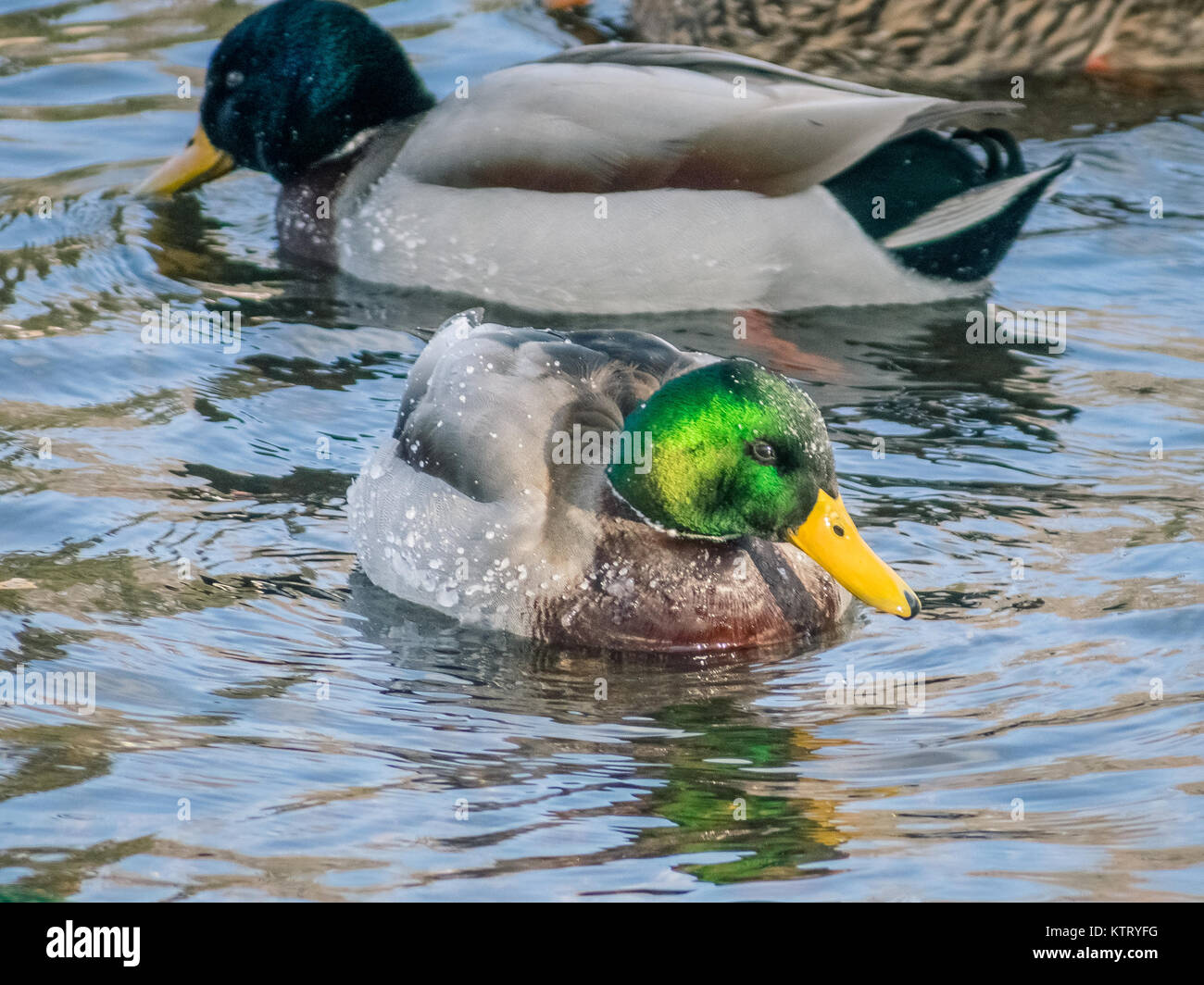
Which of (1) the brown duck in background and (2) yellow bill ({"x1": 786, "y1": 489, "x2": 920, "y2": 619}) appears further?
(1) the brown duck in background

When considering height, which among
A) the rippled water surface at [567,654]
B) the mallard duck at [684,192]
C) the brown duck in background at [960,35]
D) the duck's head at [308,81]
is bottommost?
the rippled water surface at [567,654]

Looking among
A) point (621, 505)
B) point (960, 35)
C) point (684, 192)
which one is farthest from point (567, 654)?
point (960, 35)

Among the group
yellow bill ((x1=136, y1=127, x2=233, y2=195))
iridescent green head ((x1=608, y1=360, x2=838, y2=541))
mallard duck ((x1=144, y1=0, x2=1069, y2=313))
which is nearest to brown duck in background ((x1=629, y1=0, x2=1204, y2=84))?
mallard duck ((x1=144, y1=0, x2=1069, y2=313))

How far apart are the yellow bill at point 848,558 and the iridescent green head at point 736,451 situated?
0.04m

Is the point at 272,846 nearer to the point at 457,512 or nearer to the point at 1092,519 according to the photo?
the point at 457,512

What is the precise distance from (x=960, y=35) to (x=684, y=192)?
3212 millimetres

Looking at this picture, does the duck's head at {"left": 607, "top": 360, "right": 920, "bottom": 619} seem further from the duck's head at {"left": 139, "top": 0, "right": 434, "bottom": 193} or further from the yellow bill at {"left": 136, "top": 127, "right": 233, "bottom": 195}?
the yellow bill at {"left": 136, "top": 127, "right": 233, "bottom": 195}

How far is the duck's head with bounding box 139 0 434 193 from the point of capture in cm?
885

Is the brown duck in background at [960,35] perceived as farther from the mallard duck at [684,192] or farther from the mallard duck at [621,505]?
the mallard duck at [621,505]

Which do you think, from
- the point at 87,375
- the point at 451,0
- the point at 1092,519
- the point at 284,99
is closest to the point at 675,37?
the point at 451,0

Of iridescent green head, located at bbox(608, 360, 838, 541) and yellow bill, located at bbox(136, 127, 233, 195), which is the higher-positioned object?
yellow bill, located at bbox(136, 127, 233, 195)

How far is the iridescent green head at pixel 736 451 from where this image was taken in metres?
5.57

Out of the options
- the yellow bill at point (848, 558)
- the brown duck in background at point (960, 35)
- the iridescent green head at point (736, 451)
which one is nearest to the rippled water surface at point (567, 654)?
the yellow bill at point (848, 558)

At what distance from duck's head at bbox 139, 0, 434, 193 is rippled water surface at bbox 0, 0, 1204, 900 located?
1.70ft
